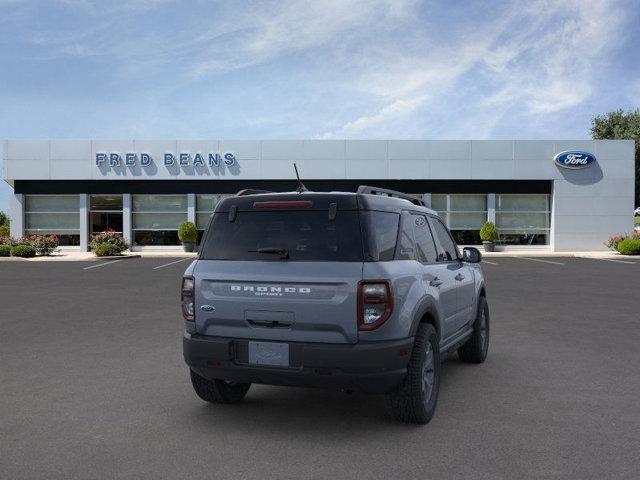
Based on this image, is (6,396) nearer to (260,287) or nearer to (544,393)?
(260,287)

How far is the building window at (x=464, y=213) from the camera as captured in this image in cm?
3362

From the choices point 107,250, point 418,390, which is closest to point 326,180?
point 107,250

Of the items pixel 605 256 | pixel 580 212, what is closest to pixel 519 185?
pixel 580 212

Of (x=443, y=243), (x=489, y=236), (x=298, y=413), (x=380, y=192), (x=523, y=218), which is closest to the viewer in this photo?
(x=298, y=413)

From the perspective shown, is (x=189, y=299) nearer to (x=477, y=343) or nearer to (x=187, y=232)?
(x=477, y=343)

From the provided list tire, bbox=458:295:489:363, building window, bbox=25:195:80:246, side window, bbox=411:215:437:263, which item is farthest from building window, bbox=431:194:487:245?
side window, bbox=411:215:437:263

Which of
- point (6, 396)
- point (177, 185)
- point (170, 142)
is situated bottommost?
point (6, 396)

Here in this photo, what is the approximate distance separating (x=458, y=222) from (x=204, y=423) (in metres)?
30.6

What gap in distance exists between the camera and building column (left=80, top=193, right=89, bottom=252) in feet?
109

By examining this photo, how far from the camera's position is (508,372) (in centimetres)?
627

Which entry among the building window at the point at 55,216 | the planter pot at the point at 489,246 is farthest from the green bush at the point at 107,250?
the planter pot at the point at 489,246

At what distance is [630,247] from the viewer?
2875cm

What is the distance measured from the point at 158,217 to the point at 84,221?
4137mm

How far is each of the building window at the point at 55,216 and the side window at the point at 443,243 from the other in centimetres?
3119
